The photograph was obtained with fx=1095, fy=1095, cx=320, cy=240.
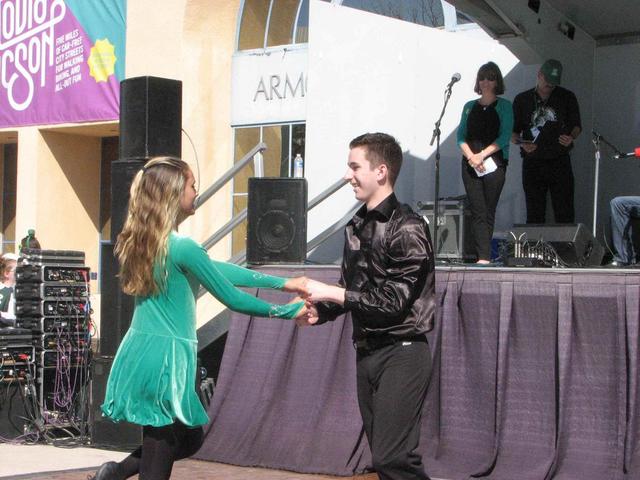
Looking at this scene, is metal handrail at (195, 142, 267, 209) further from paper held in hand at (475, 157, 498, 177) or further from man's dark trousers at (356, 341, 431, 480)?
man's dark trousers at (356, 341, 431, 480)

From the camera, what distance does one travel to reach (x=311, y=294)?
5.16 meters

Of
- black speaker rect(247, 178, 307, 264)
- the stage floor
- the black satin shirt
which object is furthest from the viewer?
black speaker rect(247, 178, 307, 264)

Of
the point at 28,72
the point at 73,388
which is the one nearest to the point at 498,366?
the point at 73,388

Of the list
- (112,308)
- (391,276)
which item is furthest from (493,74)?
(391,276)

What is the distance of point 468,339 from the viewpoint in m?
7.93

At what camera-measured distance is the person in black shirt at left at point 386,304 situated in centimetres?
494

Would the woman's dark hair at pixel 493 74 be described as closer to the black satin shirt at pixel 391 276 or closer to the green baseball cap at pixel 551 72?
the green baseball cap at pixel 551 72

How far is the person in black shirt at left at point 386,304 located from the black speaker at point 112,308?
13.9 ft

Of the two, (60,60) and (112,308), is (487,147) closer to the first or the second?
(112,308)

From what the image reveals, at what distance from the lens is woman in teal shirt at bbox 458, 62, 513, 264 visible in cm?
959

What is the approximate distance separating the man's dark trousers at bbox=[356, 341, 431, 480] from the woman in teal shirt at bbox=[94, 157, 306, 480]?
747 millimetres

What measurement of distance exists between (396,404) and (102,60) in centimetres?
1511

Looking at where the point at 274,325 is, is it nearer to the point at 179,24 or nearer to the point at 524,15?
the point at 524,15

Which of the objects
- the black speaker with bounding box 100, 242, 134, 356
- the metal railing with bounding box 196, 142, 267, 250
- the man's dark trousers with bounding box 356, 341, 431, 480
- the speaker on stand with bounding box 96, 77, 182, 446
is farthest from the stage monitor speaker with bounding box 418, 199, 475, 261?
the man's dark trousers with bounding box 356, 341, 431, 480
